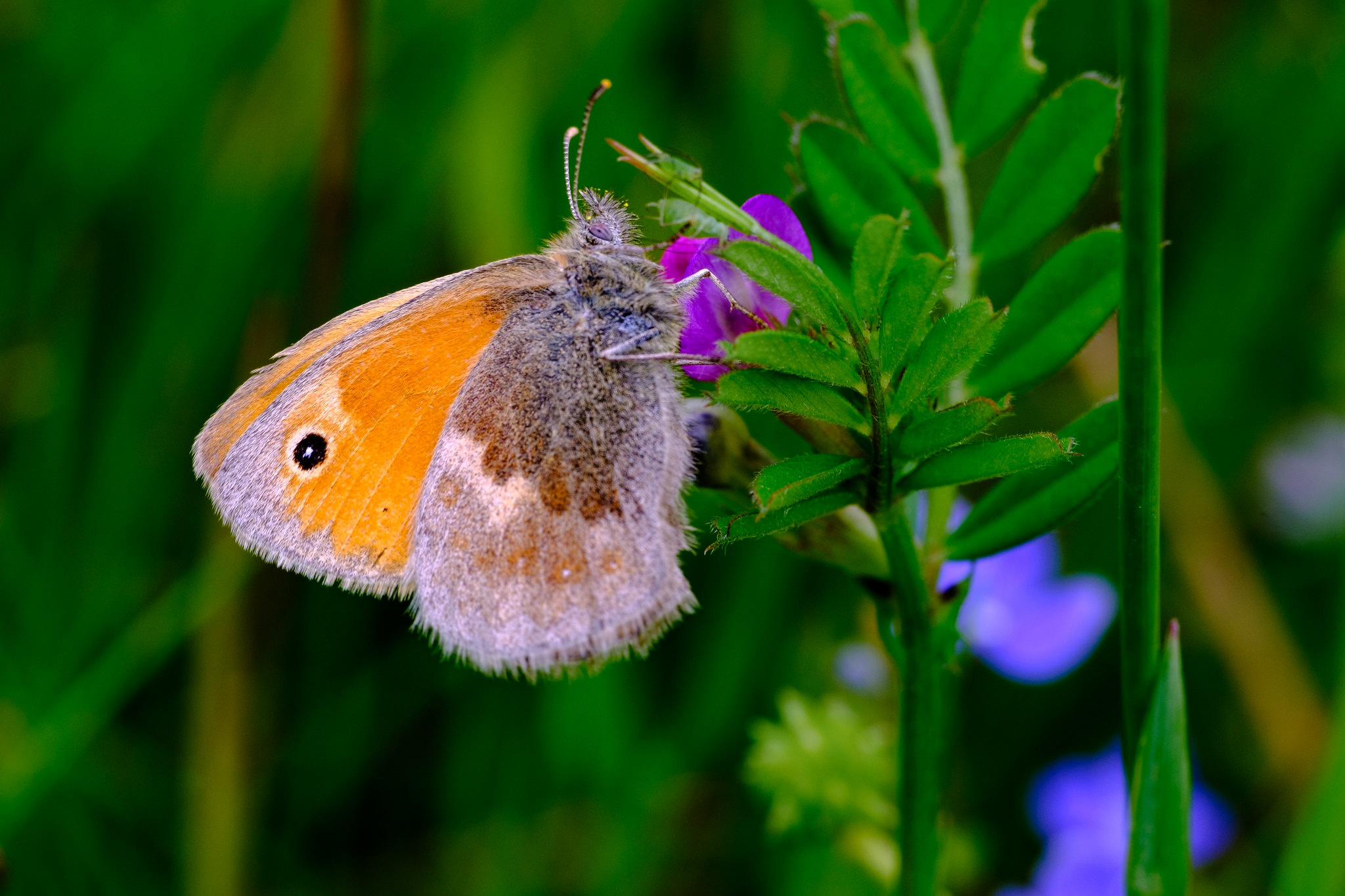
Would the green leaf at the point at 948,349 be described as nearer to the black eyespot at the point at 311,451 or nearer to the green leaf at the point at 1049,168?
the green leaf at the point at 1049,168

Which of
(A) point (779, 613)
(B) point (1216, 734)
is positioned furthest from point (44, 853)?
(B) point (1216, 734)

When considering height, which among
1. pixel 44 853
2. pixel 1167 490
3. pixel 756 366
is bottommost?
pixel 1167 490

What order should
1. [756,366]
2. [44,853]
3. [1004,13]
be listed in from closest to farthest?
[756,366]
[1004,13]
[44,853]

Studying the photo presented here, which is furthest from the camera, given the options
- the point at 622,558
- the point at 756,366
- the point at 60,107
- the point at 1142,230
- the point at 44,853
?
the point at 60,107

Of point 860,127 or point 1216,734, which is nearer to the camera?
point 860,127

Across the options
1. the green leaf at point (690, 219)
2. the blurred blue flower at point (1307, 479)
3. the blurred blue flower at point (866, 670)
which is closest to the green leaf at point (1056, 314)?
the green leaf at point (690, 219)

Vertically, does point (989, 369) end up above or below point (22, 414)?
below

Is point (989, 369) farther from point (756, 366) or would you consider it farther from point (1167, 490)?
point (1167, 490)
